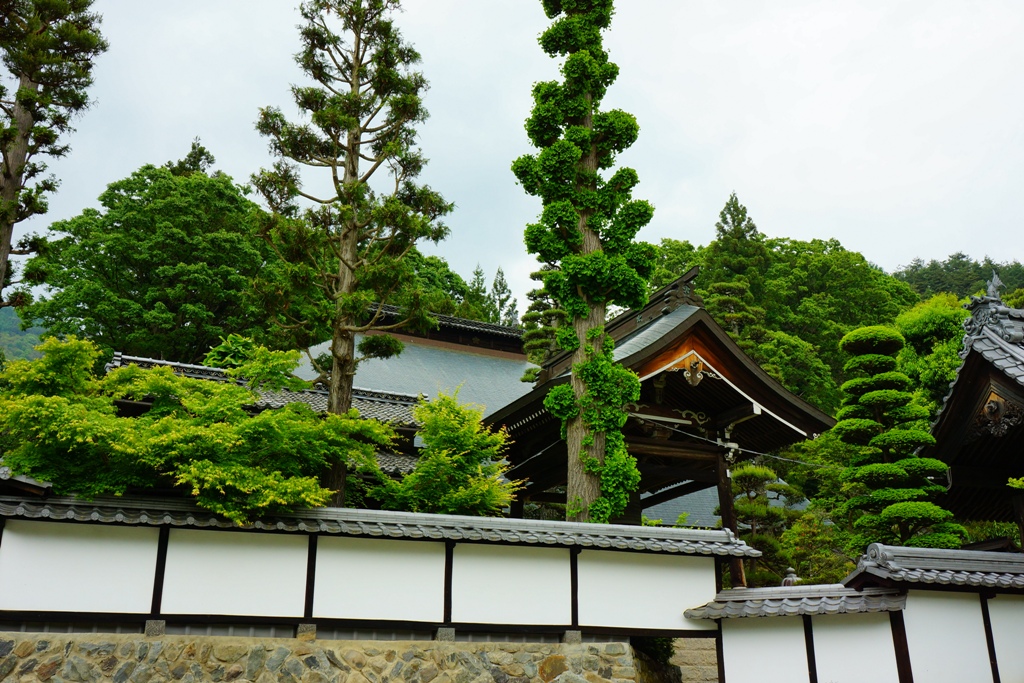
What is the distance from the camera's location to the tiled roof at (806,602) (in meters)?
8.55

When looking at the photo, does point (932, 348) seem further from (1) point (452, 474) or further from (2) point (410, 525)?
(2) point (410, 525)

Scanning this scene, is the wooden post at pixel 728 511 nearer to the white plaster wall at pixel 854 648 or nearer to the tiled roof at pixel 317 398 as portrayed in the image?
the white plaster wall at pixel 854 648

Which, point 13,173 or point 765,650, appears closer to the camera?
point 765,650

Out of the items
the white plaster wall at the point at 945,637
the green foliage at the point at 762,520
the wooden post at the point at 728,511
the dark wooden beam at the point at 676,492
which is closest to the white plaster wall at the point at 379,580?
the white plaster wall at the point at 945,637

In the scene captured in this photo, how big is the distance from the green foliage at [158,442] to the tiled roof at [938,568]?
5834 millimetres

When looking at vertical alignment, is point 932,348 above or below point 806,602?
above

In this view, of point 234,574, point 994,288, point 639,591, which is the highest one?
point 994,288

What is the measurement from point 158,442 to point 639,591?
19.0 feet

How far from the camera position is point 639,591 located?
989 centimetres

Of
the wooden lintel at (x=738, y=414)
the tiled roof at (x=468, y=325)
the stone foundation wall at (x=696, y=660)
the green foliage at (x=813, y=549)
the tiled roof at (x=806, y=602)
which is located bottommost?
the stone foundation wall at (x=696, y=660)

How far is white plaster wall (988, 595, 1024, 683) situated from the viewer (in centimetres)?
880

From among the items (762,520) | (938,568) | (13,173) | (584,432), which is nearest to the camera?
(938,568)

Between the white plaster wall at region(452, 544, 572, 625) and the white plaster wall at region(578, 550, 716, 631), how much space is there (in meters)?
0.29

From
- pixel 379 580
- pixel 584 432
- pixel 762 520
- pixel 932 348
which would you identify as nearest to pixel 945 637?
pixel 584 432
